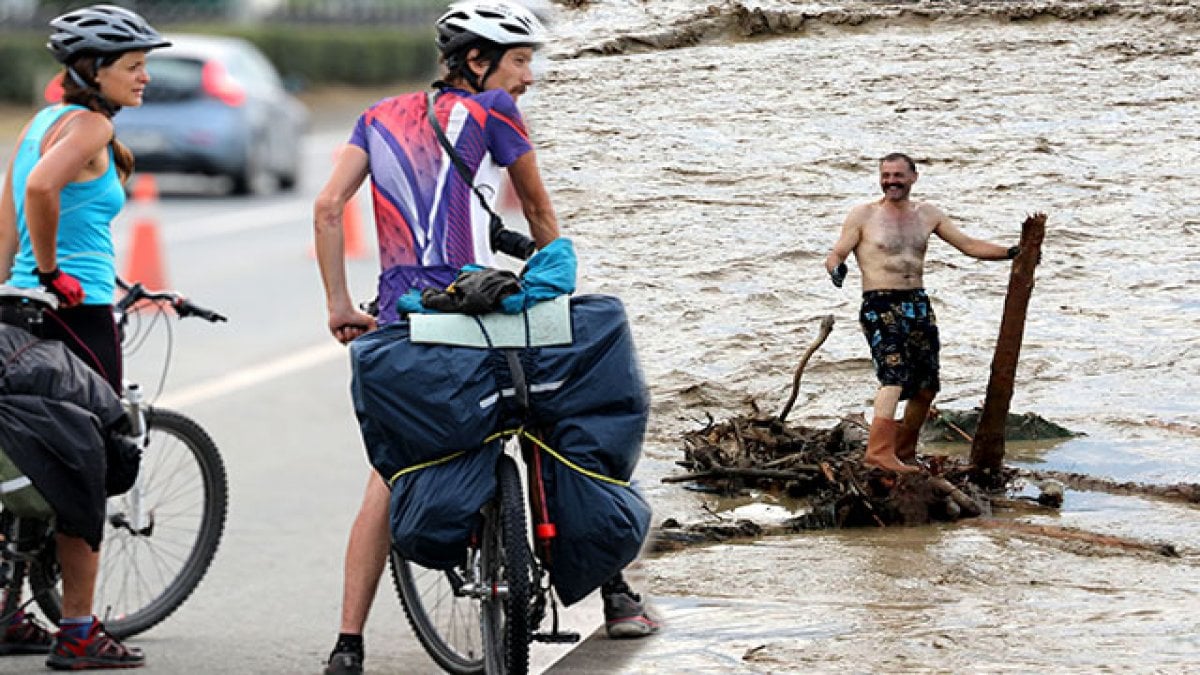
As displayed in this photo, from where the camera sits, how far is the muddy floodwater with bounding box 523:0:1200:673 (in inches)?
104

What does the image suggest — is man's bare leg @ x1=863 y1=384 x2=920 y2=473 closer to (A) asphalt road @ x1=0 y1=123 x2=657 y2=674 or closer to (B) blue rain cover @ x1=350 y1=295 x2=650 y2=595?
(B) blue rain cover @ x1=350 y1=295 x2=650 y2=595

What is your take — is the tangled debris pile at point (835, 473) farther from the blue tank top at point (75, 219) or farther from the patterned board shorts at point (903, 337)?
the blue tank top at point (75, 219)

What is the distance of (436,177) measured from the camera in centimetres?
413

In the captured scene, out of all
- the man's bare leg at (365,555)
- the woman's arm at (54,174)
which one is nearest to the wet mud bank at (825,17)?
the man's bare leg at (365,555)

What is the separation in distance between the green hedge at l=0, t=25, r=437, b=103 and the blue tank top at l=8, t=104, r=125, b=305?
2838cm

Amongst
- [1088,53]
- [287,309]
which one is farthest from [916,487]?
[287,309]

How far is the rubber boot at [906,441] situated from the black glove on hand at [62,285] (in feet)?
8.43

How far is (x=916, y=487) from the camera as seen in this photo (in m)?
2.84

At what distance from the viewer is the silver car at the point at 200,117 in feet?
70.2

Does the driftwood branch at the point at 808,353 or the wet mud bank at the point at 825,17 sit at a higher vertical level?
the wet mud bank at the point at 825,17

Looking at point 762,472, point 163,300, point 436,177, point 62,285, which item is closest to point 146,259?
point 163,300

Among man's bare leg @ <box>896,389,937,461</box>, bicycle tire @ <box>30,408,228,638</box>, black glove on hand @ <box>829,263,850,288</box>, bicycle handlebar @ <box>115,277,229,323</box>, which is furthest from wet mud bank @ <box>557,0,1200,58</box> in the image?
bicycle tire @ <box>30,408,228,638</box>

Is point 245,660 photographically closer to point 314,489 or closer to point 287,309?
point 314,489

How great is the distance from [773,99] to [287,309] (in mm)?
11152
